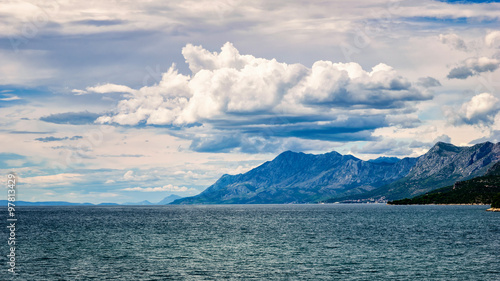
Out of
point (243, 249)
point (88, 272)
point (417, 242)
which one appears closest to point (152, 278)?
Answer: point (88, 272)

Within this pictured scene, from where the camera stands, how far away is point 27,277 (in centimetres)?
7388

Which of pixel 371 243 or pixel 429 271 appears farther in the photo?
pixel 371 243

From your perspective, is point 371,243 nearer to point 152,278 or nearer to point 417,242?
point 417,242

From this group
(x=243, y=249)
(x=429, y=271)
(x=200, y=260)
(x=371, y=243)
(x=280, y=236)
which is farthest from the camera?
(x=280, y=236)

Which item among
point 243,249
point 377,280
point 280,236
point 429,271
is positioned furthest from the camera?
point 280,236

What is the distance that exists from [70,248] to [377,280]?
74.1 metres

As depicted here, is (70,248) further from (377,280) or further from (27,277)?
(377,280)

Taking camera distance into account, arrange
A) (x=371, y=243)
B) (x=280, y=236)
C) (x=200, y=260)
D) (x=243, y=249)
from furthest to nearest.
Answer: (x=280, y=236), (x=371, y=243), (x=243, y=249), (x=200, y=260)

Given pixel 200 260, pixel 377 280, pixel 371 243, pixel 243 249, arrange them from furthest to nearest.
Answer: pixel 371 243 → pixel 243 249 → pixel 200 260 → pixel 377 280

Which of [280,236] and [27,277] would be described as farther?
[280,236]

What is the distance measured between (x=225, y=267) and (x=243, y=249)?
25551 millimetres

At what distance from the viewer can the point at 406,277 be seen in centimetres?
7325

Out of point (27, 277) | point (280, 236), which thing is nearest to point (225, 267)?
point (27, 277)

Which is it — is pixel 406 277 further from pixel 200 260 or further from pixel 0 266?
pixel 0 266
